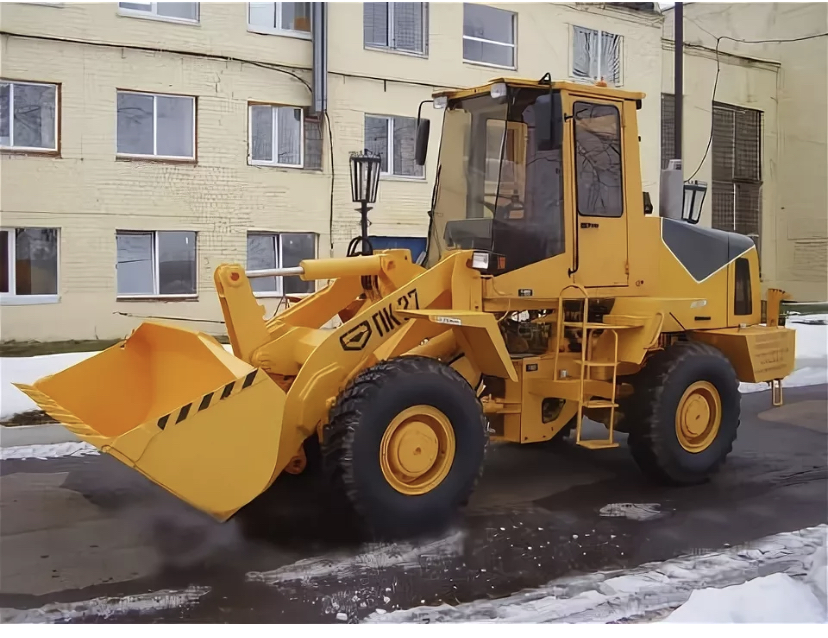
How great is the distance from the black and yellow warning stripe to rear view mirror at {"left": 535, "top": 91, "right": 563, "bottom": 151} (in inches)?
99.4

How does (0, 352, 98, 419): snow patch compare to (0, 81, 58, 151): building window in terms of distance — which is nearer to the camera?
(0, 352, 98, 419): snow patch

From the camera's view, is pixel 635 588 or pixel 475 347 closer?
pixel 635 588

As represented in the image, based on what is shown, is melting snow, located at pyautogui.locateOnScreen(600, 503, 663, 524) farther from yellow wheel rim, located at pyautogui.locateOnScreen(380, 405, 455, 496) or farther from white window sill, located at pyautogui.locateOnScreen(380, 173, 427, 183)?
white window sill, located at pyautogui.locateOnScreen(380, 173, 427, 183)

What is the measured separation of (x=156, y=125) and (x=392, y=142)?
4.52 metres

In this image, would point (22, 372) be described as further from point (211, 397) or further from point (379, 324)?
point (211, 397)

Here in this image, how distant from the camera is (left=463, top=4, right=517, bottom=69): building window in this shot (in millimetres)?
17531

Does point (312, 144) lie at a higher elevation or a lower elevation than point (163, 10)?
lower

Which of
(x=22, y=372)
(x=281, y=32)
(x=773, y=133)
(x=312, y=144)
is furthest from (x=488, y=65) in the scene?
(x=22, y=372)

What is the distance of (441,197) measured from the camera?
6.88 m

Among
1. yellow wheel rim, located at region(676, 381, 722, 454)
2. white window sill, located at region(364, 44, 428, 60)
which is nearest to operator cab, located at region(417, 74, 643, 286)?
yellow wheel rim, located at region(676, 381, 722, 454)

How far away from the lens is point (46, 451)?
7.74 m

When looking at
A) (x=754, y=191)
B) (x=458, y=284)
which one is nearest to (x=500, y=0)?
(x=754, y=191)

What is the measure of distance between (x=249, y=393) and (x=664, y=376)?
3.22 m

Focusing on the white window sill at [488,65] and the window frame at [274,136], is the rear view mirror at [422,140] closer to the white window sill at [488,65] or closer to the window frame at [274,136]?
the window frame at [274,136]
